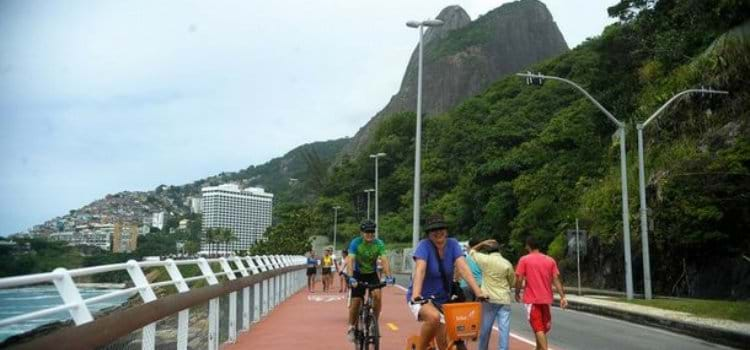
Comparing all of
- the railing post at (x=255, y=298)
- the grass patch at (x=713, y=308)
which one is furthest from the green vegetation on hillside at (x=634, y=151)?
the railing post at (x=255, y=298)

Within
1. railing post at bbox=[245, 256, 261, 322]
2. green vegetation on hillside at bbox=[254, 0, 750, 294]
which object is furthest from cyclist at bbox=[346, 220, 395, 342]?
green vegetation on hillside at bbox=[254, 0, 750, 294]

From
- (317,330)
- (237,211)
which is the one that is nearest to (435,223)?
(317,330)

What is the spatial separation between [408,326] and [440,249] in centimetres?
832

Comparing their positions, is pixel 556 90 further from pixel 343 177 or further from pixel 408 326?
pixel 408 326

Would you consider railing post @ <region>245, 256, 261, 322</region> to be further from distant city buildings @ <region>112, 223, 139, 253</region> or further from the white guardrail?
distant city buildings @ <region>112, 223, 139, 253</region>

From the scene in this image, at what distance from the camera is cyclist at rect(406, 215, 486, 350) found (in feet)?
21.9

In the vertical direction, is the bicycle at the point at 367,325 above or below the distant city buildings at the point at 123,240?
below

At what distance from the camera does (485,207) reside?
58312 mm

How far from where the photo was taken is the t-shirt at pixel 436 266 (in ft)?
22.4

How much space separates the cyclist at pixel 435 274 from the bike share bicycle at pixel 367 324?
269 centimetres

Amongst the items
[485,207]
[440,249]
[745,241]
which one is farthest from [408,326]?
[485,207]

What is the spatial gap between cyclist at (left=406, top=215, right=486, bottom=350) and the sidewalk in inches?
331

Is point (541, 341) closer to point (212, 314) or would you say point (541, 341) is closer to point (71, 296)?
point (212, 314)

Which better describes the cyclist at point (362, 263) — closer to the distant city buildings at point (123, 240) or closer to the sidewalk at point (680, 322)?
the distant city buildings at point (123, 240)
